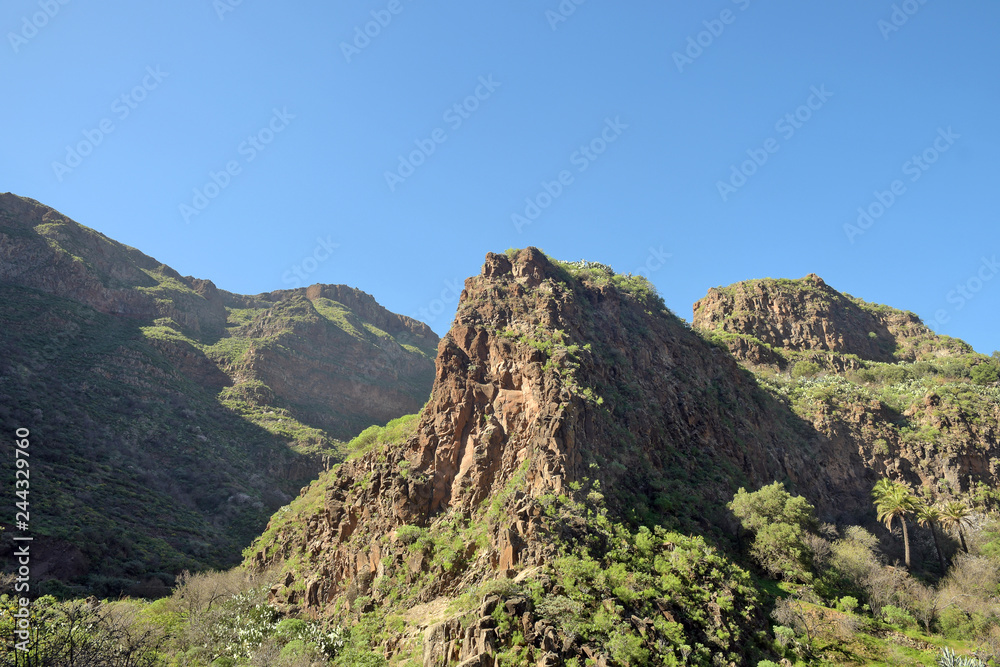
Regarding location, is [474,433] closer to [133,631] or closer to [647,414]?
[647,414]

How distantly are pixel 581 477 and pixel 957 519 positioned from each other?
97.3 ft

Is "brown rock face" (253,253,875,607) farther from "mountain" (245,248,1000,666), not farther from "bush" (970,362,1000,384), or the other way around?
"bush" (970,362,1000,384)

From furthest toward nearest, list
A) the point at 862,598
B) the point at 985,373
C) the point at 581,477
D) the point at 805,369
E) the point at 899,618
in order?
the point at 805,369 → the point at 985,373 → the point at 862,598 → the point at 581,477 → the point at 899,618

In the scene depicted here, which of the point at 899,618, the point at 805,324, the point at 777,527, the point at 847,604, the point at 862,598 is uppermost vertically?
the point at 805,324

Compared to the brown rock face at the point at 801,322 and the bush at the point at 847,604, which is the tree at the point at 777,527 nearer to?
the bush at the point at 847,604

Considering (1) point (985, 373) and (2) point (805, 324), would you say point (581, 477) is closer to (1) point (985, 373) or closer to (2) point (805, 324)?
(2) point (805, 324)

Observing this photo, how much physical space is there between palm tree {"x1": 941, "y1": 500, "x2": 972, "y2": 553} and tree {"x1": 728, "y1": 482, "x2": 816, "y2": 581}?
12.2 metres

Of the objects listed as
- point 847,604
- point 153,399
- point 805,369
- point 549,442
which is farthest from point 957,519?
point 153,399

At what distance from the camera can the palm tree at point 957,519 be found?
40.2 m

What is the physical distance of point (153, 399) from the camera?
8038 centimetres

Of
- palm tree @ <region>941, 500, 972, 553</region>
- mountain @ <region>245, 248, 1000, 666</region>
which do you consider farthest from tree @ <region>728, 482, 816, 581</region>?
palm tree @ <region>941, 500, 972, 553</region>

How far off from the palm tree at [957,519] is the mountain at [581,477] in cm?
523

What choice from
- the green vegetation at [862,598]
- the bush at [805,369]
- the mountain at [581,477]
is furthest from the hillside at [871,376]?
the green vegetation at [862,598]

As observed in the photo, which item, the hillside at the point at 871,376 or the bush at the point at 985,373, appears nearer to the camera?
the hillside at the point at 871,376
